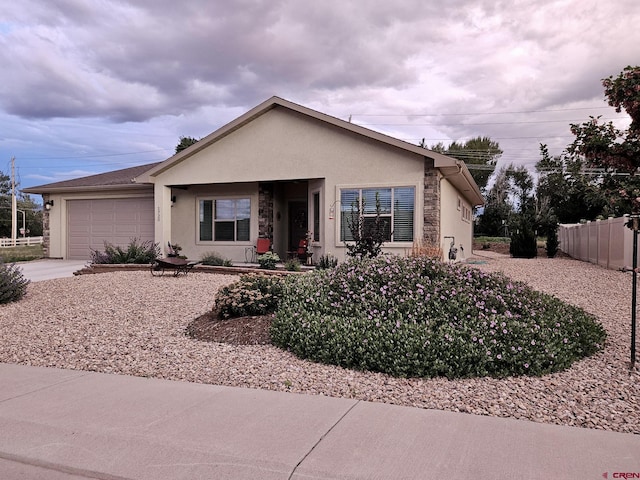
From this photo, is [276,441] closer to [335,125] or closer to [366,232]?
[366,232]

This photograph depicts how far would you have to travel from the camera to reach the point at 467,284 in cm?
654

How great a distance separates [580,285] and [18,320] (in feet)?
38.5

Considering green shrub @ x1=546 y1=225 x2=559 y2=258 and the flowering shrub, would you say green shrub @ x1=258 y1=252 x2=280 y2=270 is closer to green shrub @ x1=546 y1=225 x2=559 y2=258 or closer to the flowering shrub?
the flowering shrub

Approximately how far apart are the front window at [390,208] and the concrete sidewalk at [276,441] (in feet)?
30.5

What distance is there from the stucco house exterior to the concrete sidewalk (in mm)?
9434

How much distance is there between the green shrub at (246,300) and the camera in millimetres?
7500

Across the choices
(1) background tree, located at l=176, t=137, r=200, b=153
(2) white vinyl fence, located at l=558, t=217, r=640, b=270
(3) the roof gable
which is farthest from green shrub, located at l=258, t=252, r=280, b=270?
(1) background tree, located at l=176, t=137, r=200, b=153

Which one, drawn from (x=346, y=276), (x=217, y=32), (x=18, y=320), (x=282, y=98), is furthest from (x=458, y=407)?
(x=282, y=98)

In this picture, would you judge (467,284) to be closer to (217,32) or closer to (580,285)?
(580,285)

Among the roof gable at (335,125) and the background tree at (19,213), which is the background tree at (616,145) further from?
the background tree at (19,213)

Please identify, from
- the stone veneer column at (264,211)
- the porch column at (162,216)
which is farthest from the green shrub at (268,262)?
the porch column at (162,216)

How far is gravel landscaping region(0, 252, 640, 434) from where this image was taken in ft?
14.3

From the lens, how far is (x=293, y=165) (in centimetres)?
1470

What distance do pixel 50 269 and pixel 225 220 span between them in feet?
19.5
